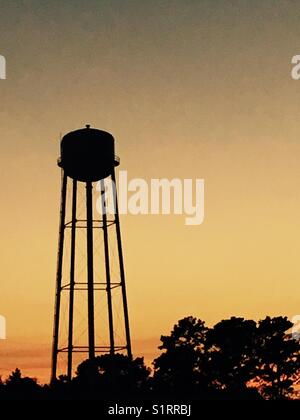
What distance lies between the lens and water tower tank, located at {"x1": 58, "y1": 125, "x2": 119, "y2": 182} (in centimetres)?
4669

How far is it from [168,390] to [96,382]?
665 centimetres

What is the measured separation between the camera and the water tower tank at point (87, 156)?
46688mm

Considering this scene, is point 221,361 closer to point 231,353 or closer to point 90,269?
point 231,353

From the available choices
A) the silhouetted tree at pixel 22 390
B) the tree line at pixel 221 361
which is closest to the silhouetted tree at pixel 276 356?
the tree line at pixel 221 361

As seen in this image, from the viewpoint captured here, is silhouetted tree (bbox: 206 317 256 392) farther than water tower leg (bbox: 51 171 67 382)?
Yes

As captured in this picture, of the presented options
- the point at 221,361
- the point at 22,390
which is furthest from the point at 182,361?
the point at 22,390

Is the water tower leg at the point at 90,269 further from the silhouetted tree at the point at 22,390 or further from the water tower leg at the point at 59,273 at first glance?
the silhouetted tree at the point at 22,390

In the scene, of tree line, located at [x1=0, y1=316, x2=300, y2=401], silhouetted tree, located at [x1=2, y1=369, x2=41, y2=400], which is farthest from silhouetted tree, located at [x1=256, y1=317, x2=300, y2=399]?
silhouetted tree, located at [x1=2, y1=369, x2=41, y2=400]

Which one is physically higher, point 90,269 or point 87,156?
point 87,156

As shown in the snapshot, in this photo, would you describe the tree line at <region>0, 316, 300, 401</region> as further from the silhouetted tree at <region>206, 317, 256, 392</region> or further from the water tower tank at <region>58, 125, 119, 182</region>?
the water tower tank at <region>58, 125, 119, 182</region>

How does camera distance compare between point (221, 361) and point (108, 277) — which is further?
point (221, 361)

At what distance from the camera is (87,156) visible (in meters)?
46.8
